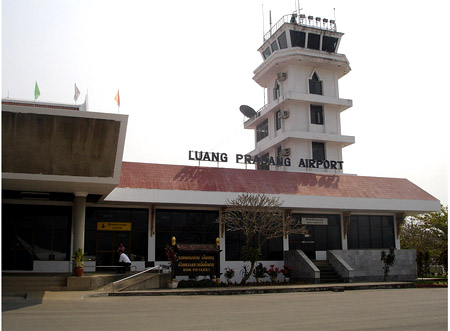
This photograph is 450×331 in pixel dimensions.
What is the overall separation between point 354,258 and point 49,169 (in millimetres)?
16550

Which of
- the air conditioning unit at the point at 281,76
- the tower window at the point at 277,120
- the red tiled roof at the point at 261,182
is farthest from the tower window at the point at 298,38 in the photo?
the red tiled roof at the point at 261,182

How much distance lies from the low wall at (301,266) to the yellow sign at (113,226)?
864 centimetres

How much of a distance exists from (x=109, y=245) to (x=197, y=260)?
18.0 ft

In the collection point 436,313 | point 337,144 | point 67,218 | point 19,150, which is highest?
point 337,144

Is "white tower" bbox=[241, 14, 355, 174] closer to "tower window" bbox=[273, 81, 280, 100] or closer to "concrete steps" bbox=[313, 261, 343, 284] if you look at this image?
"tower window" bbox=[273, 81, 280, 100]

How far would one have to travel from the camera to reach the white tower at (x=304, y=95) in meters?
37.6

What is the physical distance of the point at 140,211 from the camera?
2481 cm

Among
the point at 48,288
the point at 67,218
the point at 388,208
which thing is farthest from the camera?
the point at 388,208

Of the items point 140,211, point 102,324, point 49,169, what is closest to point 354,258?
point 140,211

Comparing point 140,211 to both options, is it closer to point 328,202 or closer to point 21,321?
point 328,202

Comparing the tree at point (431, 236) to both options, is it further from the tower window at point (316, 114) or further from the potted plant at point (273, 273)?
the potted plant at point (273, 273)

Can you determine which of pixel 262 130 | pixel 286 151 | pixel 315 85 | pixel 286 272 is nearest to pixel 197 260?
pixel 286 272

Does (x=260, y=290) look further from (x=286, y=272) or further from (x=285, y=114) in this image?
(x=285, y=114)

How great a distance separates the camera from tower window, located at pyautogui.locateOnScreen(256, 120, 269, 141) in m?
42.1
